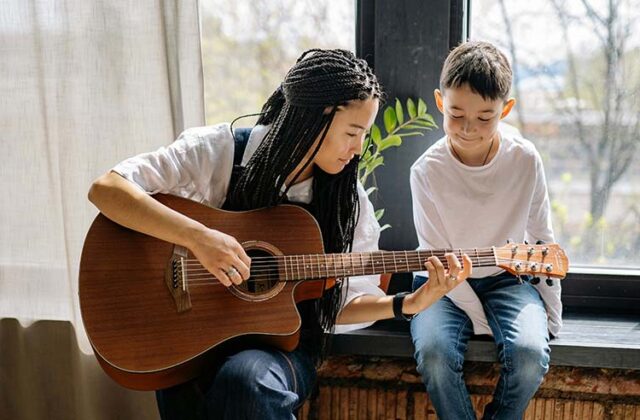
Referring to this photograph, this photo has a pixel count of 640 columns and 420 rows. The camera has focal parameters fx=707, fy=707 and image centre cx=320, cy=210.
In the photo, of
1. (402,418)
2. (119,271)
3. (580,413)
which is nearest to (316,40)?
(119,271)

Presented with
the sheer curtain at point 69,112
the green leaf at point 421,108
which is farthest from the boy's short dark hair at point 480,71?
the sheer curtain at point 69,112

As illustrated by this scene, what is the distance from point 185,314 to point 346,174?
46cm

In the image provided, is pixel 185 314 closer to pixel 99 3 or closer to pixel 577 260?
pixel 99 3

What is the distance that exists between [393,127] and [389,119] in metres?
0.02

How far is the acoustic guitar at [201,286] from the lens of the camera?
1323 millimetres

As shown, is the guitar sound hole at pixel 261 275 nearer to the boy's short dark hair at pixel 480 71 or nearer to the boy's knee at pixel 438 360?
the boy's knee at pixel 438 360

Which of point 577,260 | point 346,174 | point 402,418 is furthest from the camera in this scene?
point 577,260

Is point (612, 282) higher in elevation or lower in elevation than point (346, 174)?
lower

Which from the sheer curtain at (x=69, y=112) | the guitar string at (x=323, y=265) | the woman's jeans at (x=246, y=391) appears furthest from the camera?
the sheer curtain at (x=69, y=112)

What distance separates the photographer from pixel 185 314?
1356mm

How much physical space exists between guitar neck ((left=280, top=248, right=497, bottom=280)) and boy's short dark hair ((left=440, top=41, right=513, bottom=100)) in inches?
13.7

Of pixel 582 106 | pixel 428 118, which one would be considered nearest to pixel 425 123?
pixel 428 118

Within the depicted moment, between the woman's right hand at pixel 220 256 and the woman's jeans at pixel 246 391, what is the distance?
6.1 inches

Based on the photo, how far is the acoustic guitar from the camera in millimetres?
1323
